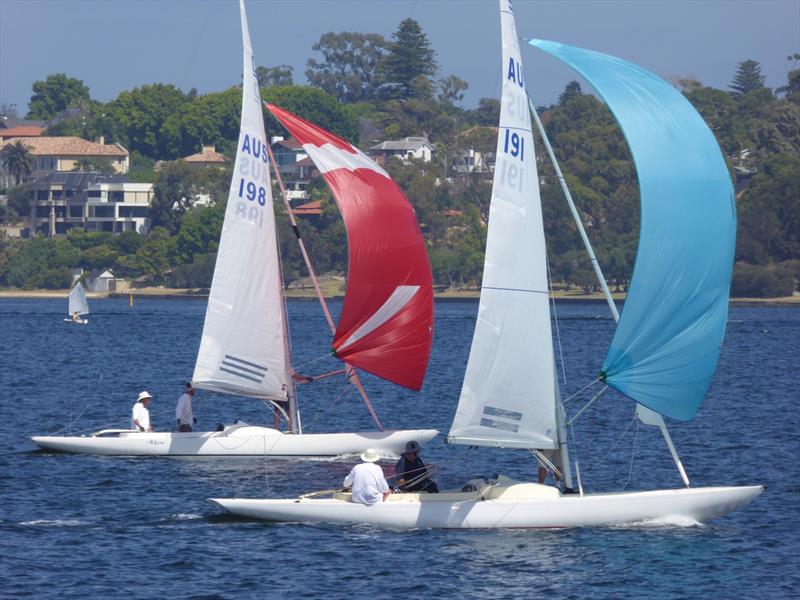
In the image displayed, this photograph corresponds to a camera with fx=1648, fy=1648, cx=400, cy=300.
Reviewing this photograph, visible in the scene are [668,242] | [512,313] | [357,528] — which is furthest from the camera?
[357,528]

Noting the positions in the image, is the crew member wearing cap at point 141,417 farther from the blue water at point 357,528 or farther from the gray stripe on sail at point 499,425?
the gray stripe on sail at point 499,425

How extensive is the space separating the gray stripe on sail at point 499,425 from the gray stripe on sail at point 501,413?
0.09 m

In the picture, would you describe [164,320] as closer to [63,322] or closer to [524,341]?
[63,322]

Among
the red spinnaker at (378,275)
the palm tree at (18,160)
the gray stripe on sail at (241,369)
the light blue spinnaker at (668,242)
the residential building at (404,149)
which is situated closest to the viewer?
the light blue spinnaker at (668,242)

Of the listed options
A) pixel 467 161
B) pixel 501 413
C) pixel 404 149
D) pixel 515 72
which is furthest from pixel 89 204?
pixel 515 72

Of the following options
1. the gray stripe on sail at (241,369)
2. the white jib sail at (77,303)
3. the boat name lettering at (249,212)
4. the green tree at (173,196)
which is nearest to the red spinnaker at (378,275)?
the boat name lettering at (249,212)

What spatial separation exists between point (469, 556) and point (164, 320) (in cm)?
8806

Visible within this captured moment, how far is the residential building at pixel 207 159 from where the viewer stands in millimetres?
188875

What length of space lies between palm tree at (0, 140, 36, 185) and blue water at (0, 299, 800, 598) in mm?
138566

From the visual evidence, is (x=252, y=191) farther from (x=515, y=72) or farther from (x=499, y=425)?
(x=499, y=425)

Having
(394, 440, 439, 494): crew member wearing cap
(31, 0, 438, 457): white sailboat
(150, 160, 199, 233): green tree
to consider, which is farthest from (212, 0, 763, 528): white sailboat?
(150, 160, 199, 233): green tree

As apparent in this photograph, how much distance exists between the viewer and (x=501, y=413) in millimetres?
24719

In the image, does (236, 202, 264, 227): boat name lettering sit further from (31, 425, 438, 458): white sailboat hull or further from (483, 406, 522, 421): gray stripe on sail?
(483, 406, 522, 421): gray stripe on sail

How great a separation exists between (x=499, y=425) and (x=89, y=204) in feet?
496
